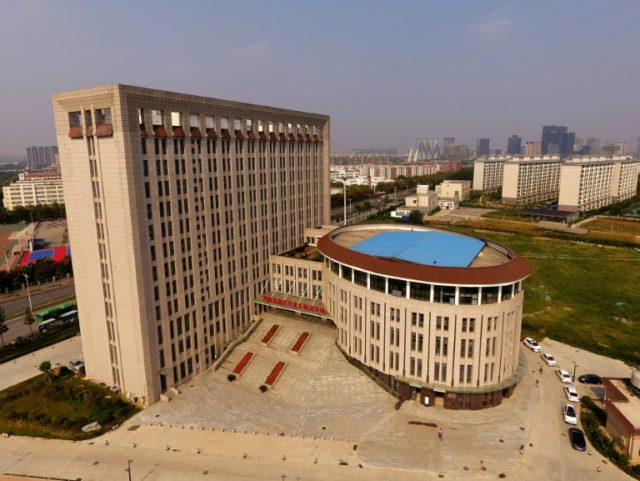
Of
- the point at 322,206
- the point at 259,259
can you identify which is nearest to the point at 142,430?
the point at 259,259

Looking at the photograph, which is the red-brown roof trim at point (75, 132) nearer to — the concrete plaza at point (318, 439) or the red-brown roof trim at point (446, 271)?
the concrete plaza at point (318, 439)

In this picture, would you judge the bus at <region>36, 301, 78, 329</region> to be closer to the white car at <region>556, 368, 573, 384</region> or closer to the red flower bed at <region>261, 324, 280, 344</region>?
the red flower bed at <region>261, 324, 280, 344</region>

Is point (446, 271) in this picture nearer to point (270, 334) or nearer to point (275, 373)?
point (275, 373)

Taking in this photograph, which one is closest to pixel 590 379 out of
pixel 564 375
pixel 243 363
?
pixel 564 375

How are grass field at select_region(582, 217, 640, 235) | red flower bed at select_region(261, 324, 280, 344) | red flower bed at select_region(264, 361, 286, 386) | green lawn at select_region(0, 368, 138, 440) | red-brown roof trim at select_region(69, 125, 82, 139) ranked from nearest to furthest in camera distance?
green lawn at select_region(0, 368, 138, 440) < red-brown roof trim at select_region(69, 125, 82, 139) < red flower bed at select_region(264, 361, 286, 386) < red flower bed at select_region(261, 324, 280, 344) < grass field at select_region(582, 217, 640, 235)

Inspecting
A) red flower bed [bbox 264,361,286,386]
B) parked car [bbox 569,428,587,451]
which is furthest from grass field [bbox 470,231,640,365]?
red flower bed [bbox 264,361,286,386]
